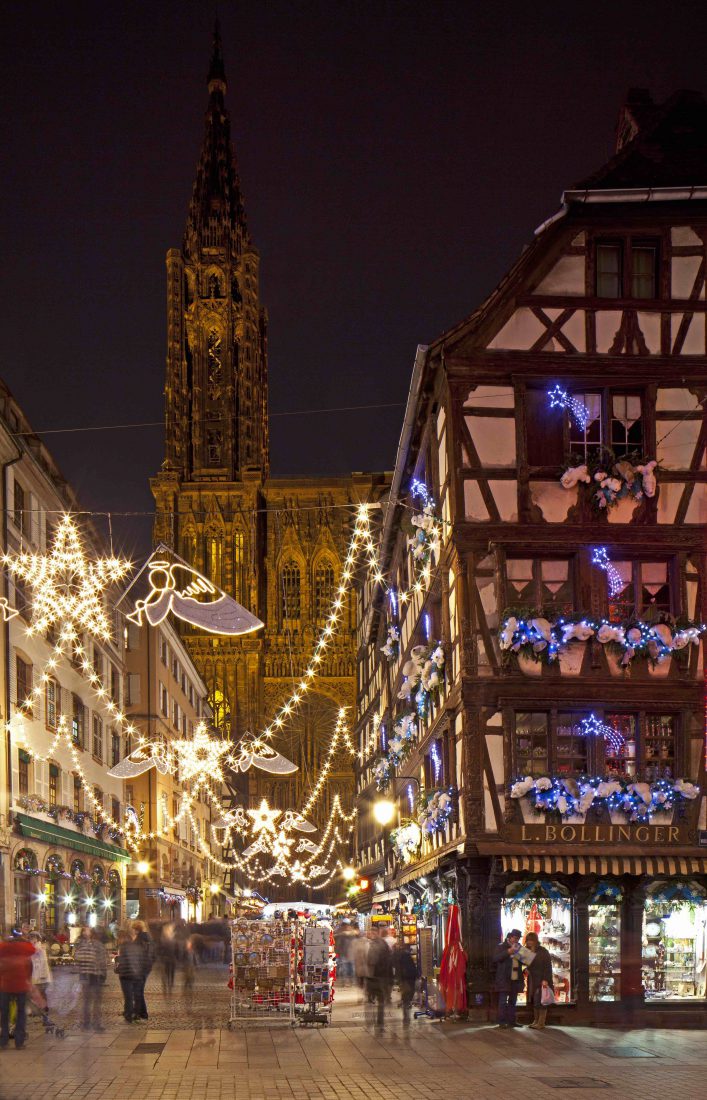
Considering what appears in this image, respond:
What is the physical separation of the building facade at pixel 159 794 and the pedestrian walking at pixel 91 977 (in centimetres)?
2625

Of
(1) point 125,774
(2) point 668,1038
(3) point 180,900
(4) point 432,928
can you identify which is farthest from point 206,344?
(2) point 668,1038

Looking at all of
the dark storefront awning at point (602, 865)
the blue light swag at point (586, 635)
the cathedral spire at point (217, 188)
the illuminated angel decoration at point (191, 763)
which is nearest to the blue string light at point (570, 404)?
the blue light swag at point (586, 635)

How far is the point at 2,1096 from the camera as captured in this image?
12.5m

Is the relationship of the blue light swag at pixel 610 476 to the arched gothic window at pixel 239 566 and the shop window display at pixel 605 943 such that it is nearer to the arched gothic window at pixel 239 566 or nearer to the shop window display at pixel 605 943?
the shop window display at pixel 605 943

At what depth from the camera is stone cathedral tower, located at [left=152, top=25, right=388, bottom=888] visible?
86375mm

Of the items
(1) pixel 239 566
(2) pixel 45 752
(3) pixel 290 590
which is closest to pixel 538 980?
(2) pixel 45 752

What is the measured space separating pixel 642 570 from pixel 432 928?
8821mm

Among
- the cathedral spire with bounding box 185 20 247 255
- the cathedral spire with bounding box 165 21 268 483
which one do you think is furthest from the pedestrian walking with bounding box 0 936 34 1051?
the cathedral spire with bounding box 185 20 247 255

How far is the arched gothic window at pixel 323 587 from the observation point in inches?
3482

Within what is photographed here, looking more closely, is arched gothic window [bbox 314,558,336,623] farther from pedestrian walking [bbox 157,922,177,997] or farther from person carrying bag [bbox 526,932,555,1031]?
person carrying bag [bbox 526,932,555,1031]

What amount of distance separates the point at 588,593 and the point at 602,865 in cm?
436

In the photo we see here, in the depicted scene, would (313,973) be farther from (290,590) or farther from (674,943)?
(290,590)

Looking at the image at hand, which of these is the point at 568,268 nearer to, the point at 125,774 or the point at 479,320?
the point at 479,320

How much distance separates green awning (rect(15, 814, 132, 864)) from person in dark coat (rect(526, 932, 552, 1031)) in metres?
13.2
